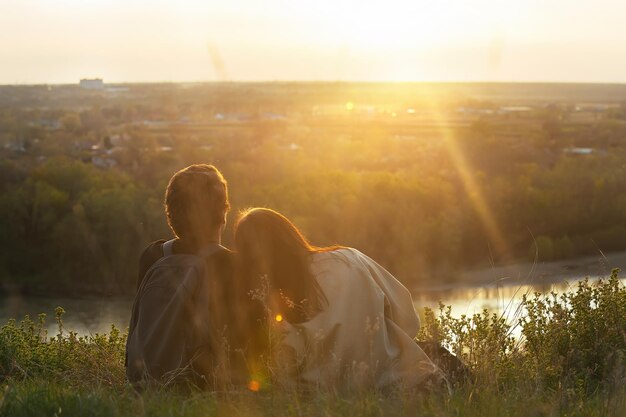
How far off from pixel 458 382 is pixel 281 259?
0.85m

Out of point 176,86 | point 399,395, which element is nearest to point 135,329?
point 399,395

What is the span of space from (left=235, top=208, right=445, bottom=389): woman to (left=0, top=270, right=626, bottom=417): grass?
0.77ft

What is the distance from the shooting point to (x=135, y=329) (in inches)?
133

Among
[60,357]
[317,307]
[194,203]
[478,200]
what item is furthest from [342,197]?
[317,307]

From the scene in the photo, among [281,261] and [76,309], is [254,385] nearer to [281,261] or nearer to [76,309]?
[281,261]

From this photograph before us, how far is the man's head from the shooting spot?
3.40 meters

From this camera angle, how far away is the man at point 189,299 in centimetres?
328

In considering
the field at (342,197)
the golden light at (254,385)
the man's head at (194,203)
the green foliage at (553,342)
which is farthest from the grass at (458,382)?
the field at (342,197)

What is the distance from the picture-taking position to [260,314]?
3357mm

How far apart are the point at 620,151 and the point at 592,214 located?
16496mm

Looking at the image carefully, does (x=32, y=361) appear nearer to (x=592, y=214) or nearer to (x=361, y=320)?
(x=361, y=320)

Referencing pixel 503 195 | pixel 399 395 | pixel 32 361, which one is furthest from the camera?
pixel 503 195

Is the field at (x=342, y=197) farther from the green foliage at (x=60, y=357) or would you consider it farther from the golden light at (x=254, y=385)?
the golden light at (x=254, y=385)

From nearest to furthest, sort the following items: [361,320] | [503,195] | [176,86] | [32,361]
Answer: [361,320], [32,361], [503,195], [176,86]
